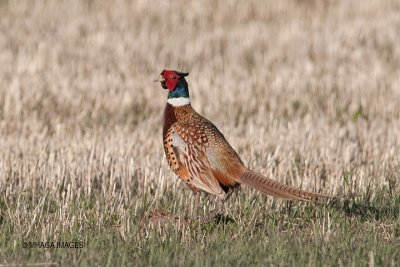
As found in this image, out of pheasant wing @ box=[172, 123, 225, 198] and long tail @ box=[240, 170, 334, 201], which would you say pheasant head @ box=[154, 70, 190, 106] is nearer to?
pheasant wing @ box=[172, 123, 225, 198]

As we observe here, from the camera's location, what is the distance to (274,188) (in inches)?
246

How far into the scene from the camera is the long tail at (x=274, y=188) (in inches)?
241

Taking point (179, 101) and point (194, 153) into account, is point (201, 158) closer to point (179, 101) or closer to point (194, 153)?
point (194, 153)

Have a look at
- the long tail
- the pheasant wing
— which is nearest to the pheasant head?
the pheasant wing

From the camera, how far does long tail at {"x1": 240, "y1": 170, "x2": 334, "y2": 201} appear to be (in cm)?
612

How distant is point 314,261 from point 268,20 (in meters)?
11.3

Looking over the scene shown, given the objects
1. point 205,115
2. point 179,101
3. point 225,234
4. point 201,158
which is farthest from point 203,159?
point 205,115

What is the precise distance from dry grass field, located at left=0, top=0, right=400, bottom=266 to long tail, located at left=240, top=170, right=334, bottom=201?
250 millimetres

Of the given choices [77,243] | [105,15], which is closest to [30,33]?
[105,15]

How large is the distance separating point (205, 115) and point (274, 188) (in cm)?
519

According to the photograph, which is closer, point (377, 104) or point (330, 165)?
point (330, 165)

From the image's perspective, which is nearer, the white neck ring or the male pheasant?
the male pheasant

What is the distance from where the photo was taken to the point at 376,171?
8.28 metres

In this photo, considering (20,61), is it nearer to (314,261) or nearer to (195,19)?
(195,19)
